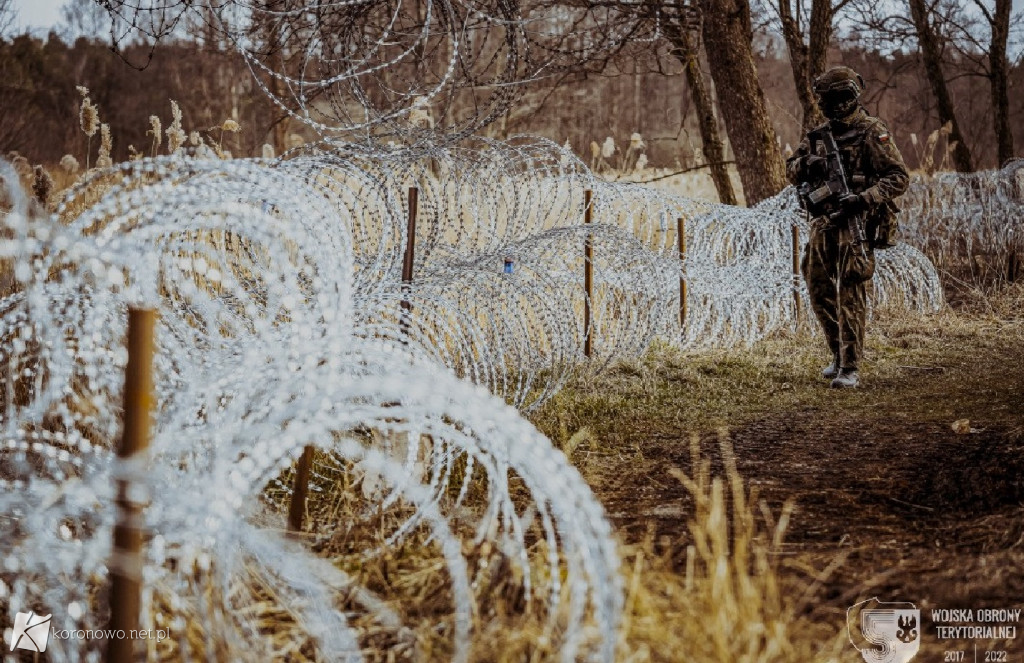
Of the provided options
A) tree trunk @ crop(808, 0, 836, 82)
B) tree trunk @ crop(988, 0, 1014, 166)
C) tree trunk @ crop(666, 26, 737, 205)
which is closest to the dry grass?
tree trunk @ crop(666, 26, 737, 205)

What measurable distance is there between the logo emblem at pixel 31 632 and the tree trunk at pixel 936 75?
17289mm

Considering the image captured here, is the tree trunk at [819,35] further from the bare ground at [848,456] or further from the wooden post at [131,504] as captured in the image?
the wooden post at [131,504]

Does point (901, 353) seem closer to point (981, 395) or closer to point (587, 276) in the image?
point (981, 395)

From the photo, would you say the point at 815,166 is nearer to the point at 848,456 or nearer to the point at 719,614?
the point at 848,456

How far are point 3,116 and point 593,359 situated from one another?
14.8m

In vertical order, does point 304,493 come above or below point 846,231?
below

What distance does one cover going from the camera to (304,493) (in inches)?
125

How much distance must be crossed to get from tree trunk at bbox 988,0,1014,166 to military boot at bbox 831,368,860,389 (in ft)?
42.5

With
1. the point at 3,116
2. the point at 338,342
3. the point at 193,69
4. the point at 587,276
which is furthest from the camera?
the point at 193,69

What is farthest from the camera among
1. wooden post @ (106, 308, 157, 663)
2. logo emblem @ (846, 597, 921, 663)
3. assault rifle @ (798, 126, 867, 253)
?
assault rifle @ (798, 126, 867, 253)

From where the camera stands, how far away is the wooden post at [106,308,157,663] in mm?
1787

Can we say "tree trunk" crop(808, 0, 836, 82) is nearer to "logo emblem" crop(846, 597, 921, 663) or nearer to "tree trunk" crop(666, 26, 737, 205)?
"tree trunk" crop(666, 26, 737, 205)

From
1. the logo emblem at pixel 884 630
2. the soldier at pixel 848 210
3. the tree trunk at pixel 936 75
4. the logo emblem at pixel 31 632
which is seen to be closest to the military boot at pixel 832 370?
the soldier at pixel 848 210

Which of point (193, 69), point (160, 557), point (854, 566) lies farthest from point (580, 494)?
point (193, 69)
